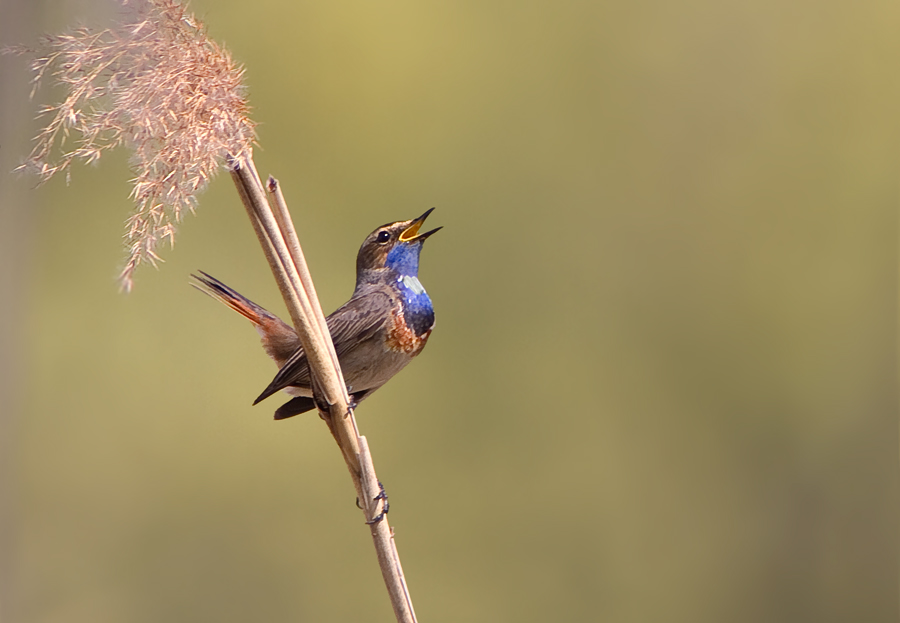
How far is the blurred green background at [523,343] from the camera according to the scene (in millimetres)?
1302

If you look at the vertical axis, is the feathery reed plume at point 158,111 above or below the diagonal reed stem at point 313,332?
above

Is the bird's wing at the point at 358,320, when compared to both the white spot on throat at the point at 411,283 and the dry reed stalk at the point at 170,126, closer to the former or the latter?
the white spot on throat at the point at 411,283

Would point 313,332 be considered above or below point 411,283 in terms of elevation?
below

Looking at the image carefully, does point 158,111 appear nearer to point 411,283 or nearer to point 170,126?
point 170,126

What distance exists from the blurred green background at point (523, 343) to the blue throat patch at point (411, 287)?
0.40m

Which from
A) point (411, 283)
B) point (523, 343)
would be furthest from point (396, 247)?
point (523, 343)

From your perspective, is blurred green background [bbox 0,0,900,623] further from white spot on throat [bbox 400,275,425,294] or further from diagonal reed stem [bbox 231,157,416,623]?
diagonal reed stem [bbox 231,157,416,623]

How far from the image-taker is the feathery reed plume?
0.53 m

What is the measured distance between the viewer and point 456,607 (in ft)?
4.71

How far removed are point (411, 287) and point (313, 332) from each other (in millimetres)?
285

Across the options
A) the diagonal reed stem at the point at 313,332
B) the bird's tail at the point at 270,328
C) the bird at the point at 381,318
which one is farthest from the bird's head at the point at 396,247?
the diagonal reed stem at the point at 313,332

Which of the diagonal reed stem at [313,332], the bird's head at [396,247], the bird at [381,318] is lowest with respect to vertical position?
the diagonal reed stem at [313,332]

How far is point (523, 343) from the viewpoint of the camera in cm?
145

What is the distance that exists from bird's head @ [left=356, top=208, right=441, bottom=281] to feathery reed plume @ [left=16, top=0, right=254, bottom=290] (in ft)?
0.98
